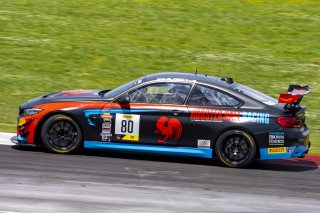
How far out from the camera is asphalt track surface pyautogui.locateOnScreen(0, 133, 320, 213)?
9703mm

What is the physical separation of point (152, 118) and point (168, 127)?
0.29 meters

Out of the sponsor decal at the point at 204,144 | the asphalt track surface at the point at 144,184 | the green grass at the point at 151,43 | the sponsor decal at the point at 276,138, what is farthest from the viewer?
the green grass at the point at 151,43

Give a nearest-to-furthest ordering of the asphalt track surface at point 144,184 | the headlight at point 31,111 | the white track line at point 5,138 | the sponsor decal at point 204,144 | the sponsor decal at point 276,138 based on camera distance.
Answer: the asphalt track surface at point 144,184
the sponsor decal at point 276,138
the sponsor decal at point 204,144
the headlight at point 31,111
the white track line at point 5,138

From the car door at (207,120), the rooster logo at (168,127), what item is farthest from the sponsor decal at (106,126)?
the car door at (207,120)

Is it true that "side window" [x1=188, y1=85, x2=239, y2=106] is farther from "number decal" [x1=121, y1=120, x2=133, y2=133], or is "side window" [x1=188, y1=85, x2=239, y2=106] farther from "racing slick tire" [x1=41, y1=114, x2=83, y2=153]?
"racing slick tire" [x1=41, y1=114, x2=83, y2=153]

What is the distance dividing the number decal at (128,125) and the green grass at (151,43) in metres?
4.31

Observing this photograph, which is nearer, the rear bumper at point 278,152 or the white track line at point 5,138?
the rear bumper at point 278,152

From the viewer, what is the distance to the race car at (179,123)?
39.8ft

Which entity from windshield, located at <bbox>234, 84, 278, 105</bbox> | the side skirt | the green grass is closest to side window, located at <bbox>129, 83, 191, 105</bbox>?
the side skirt

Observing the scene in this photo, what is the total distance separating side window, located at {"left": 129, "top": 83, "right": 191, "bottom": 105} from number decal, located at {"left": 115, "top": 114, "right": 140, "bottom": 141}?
30 cm

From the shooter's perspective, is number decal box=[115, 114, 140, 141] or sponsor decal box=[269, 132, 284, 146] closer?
sponsor decal box=[269, 132, 284, 146]

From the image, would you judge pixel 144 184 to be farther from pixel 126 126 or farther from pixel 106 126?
pixel 106 126

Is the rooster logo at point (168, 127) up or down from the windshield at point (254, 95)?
down

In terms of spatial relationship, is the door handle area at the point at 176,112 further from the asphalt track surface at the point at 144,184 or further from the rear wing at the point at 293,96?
the rear wing at the point at 293,96
